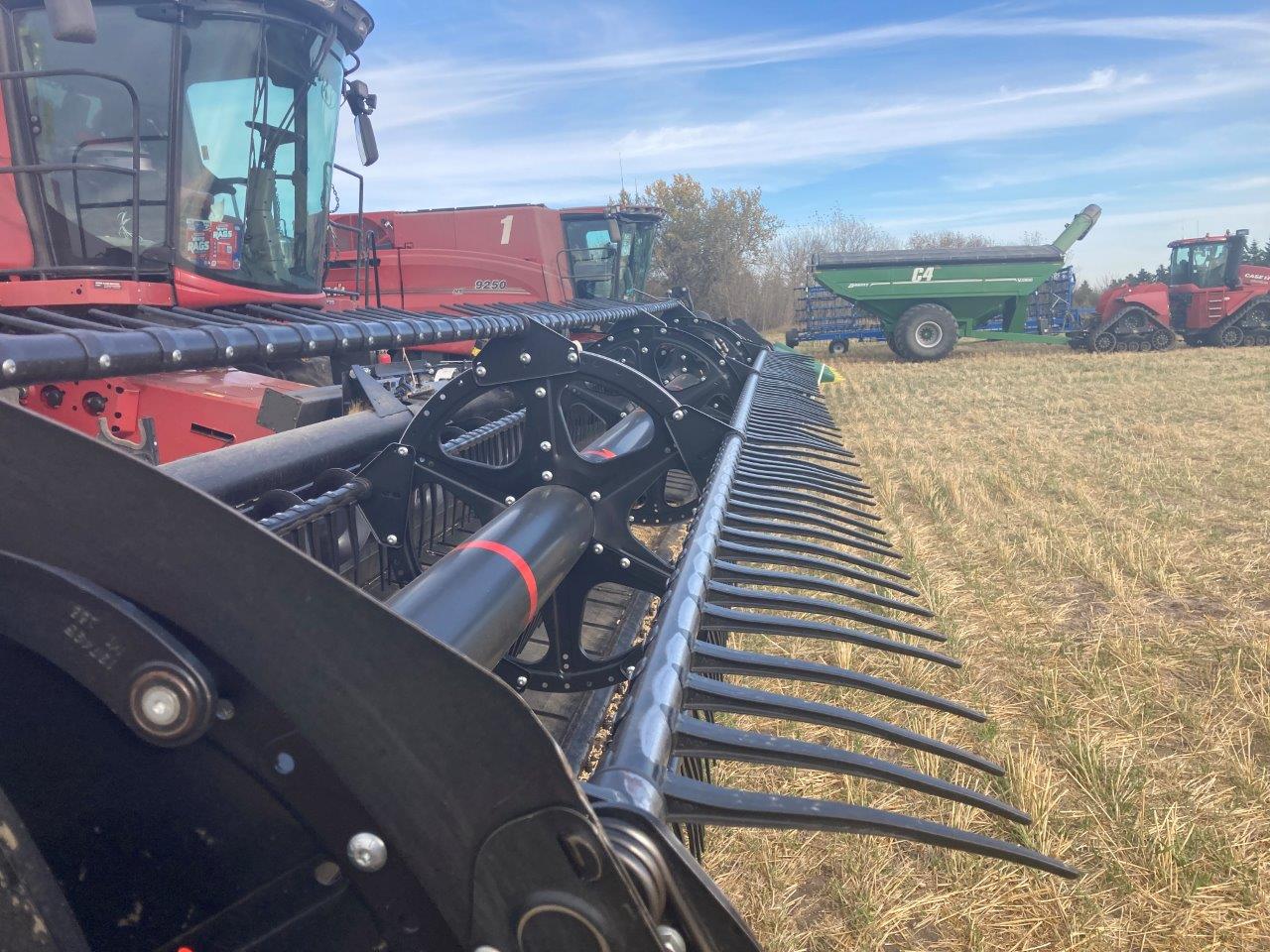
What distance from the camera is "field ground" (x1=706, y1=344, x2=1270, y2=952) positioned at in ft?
6.17

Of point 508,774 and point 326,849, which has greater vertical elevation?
point 508,774

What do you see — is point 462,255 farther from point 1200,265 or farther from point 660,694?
point 1200,265

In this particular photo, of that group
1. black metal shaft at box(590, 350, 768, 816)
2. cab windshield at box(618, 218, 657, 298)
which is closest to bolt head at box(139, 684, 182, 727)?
black metal shaft at box(590, 350, 768, 816)

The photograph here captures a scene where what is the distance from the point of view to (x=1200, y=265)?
1719 centimetres

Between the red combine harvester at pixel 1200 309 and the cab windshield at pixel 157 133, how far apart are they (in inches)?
622

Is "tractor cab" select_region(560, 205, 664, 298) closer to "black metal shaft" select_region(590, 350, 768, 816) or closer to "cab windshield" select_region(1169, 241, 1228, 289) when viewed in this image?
"black metal shaft" select_region(590, 350, 768, 816)

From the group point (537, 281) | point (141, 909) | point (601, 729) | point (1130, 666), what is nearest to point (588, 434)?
point (601, 729)

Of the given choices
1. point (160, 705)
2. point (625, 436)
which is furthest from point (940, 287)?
point (160, 705)

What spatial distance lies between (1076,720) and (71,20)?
3161 mm

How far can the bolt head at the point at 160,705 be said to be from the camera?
2.54 feet

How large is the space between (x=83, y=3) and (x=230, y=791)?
7.17 feet

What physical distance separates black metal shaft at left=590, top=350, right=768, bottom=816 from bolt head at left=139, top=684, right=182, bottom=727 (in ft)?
1.43

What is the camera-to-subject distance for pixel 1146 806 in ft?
7.14

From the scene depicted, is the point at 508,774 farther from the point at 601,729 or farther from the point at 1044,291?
the point at 1044,291
